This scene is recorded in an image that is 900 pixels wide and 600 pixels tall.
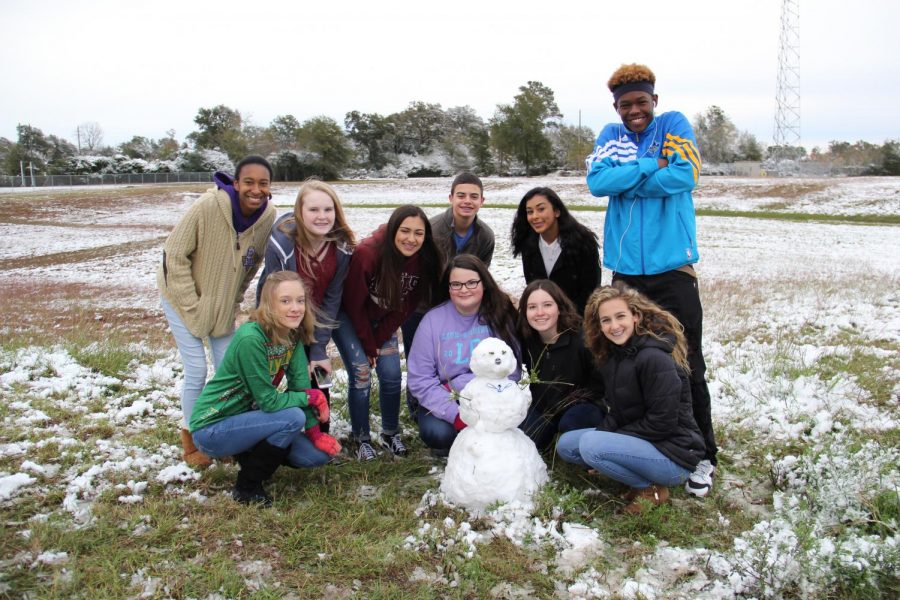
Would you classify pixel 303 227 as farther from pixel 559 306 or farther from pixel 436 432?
pixel 559 306

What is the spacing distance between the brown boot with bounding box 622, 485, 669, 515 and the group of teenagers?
1 cm

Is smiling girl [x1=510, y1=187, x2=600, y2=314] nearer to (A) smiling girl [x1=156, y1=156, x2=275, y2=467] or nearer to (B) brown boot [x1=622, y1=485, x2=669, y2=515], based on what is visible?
(B) brown boot [x1=622, y1=485, x2=669, y2=515]

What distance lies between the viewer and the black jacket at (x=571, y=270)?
476 centimetres

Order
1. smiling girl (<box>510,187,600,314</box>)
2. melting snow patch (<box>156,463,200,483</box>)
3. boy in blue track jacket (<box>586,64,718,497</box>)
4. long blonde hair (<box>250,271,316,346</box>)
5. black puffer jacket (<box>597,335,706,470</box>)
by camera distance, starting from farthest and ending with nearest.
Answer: smiling girl (<box>510,187,600,314</box>) < melting snow patch (<box>156,463,200,483</box>) < boy in blue track jacket (<box>586,64,718,497</box>) < long blonde hair (<box>250,271,316,346</box>) < black puffer jacket (<box>597,335,706,470</box>)

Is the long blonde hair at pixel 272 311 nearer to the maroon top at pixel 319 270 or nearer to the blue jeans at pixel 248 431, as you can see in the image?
the maroon top at pixel 319 270

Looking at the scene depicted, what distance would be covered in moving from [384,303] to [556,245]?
55.7 inches

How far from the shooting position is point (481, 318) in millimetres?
4402

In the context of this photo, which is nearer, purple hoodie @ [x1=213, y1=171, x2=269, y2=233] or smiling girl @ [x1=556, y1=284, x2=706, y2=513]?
smiling girl @ [x1=556, y1=284, x2=706, y2=513]

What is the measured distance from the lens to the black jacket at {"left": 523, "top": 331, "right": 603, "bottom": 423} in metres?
4.33

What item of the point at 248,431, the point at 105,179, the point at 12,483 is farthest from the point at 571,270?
the point at 105,179

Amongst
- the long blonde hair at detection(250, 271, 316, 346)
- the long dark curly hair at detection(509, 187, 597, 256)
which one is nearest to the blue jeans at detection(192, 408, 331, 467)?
the long blonde hair at detection(250, 271, 316, 346)

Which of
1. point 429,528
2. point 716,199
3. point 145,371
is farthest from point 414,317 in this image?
point 716,199

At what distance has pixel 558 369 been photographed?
14.3 feet

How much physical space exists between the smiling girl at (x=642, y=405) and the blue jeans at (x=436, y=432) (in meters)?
0.93
